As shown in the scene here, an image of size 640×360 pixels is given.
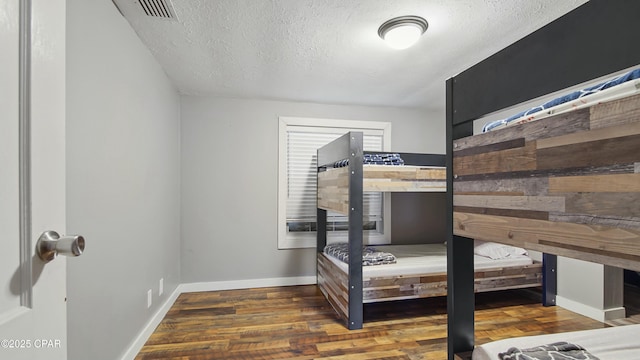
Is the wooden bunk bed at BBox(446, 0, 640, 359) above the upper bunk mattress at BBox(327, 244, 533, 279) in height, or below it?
above

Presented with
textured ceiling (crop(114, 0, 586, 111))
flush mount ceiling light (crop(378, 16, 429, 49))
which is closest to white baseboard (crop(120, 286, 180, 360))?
textured ceiling (crop(114, 0, 586, 111))

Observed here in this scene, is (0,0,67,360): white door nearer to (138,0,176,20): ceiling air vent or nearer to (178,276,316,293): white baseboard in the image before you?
(138,0,176,20): ceiling air vent

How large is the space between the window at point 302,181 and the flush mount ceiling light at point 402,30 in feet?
5.38

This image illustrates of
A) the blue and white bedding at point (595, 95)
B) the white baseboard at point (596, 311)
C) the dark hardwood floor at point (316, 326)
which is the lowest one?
the dark hardwood floor at point (316, 326)

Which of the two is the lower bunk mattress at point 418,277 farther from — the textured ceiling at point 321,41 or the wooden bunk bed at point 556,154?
the textured ceiling at point 321,41

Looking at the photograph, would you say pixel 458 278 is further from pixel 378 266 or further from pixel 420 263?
pixel 420 263

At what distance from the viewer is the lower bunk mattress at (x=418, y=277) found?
2.40m

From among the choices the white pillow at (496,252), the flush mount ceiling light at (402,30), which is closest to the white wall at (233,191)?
the flush mount ceiling light at (402,30)

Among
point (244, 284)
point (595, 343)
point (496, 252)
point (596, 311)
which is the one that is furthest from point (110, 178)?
point (596, 311)

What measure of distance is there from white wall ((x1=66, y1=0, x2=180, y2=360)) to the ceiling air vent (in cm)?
17

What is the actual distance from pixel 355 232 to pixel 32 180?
1955mm

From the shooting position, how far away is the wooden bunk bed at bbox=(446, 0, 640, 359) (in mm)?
591

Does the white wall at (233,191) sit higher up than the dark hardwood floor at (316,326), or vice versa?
the white wall at (233,191)

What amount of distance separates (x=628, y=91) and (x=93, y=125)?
1.99 metres
